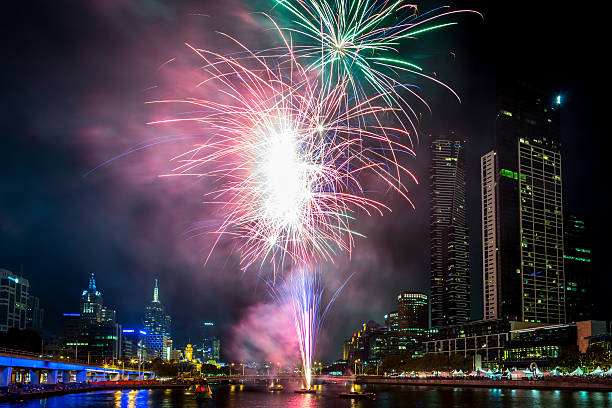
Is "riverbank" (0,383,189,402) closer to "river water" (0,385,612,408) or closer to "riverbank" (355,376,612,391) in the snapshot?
"river water" (0,385,612,408)

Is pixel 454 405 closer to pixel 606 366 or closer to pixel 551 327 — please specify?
pixel 606 366

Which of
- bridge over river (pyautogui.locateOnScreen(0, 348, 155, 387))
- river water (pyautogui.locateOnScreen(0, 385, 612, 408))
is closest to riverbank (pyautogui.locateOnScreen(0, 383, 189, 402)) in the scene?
river water (pyautogui.locateOnScreen(0, 385, 612, 408))

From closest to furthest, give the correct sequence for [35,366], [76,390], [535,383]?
1. [35,366]
2. [76,390]
3. [535,383]

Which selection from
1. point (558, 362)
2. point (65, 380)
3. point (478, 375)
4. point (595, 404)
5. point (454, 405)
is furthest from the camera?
point (478, 375)

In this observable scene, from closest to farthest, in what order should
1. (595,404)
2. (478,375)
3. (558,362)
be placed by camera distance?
(595,404) < (558,362) < (478,375)

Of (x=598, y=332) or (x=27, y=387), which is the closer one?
(x=27, y=387)

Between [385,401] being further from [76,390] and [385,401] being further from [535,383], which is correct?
[76,390]

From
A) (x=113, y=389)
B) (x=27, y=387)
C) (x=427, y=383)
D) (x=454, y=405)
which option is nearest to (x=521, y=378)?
(x=427, y=383)

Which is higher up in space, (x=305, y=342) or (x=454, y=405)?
(x=305, y=342)

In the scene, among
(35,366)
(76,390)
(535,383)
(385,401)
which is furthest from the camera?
(535,383)

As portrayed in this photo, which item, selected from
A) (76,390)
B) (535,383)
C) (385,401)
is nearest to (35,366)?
(76,390)

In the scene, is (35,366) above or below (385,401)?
above
